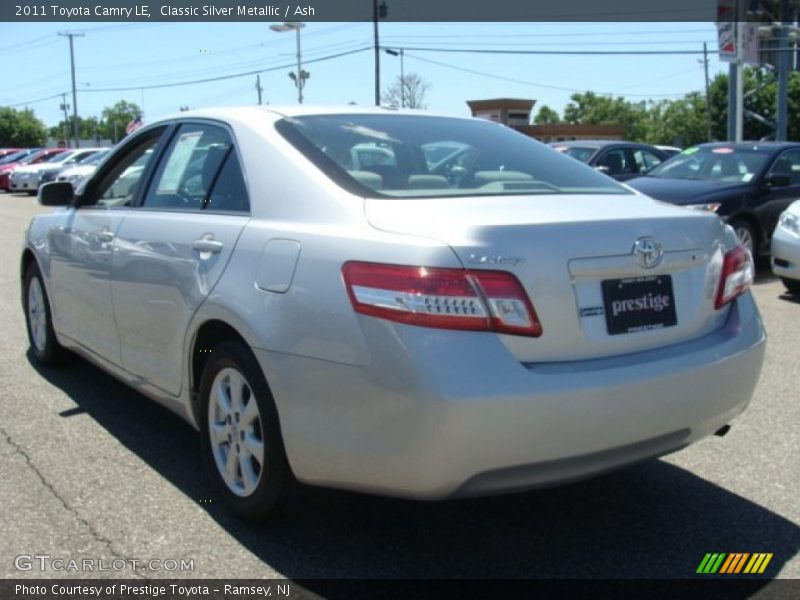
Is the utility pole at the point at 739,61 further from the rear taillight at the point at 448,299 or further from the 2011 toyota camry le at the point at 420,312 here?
the rear taillight at the point at 448,299

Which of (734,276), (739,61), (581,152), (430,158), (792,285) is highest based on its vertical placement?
(739,61)

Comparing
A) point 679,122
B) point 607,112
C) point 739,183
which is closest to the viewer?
point 739,183

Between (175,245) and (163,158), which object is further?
(163,158)

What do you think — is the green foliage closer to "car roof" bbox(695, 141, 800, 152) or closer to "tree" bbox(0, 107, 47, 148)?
"car roof" bbox(695, 141, 800, 152)

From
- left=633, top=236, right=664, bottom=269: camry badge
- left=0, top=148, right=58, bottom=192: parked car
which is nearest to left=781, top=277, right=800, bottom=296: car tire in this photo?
left=633, top=236, right=664, bottom=269: camry badge

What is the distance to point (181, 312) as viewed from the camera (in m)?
3.54

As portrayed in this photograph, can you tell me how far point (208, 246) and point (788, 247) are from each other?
6.67m

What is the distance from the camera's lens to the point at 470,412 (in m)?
2.55

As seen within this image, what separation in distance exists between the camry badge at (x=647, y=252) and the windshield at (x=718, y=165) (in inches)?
316

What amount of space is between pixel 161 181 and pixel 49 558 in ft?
6.18

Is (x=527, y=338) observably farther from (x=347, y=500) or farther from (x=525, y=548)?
(x=347, y=500)

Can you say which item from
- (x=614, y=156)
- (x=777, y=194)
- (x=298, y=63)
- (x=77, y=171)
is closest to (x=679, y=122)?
(x=298, y=63)

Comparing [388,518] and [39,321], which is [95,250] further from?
[388,518]

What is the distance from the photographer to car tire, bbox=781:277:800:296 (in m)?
8.73
